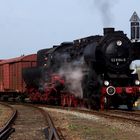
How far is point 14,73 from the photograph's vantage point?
36.7 m

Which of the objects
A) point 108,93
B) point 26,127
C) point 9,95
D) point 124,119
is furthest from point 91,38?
point 9,95

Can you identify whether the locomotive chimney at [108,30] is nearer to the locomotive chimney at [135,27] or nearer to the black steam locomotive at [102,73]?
the black steam locomotive at [102,73]

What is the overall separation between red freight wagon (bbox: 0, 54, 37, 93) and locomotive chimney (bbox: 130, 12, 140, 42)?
11.7 m

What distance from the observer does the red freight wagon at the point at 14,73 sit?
1373 inches

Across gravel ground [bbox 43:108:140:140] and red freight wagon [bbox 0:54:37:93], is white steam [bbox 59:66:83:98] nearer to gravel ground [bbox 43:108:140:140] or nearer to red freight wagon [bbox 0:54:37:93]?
gravel ground [bbox 43:108:140:140]

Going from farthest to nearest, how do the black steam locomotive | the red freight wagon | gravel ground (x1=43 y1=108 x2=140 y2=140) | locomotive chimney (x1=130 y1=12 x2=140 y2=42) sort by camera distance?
the red freight wagon
locomotive chimney (x1=130 y1=12 x2=140 y2=42)
the black steam locomotive
gravel ground (x1=43 y1=108 x2=140 y2=140)

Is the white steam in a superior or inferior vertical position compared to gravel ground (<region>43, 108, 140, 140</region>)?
superior

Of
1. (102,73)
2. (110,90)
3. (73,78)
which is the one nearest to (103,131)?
(110,90)

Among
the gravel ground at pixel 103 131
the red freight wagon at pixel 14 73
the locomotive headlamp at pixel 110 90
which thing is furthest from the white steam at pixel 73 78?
the red freight wagon at pixel 14 73

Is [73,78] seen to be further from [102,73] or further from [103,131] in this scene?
[103,131]

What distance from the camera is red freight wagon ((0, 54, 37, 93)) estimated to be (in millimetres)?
34875

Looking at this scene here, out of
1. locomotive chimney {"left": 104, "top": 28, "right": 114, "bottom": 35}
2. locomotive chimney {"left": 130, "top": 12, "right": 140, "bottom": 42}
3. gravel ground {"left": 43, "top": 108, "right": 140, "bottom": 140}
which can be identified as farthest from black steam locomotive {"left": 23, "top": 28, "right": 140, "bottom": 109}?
gravel ground {"left": 43, "top": 108, "right": 140, "bottom": 140}

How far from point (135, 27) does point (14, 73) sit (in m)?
14.5

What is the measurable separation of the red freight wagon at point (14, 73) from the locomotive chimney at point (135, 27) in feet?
38.3
